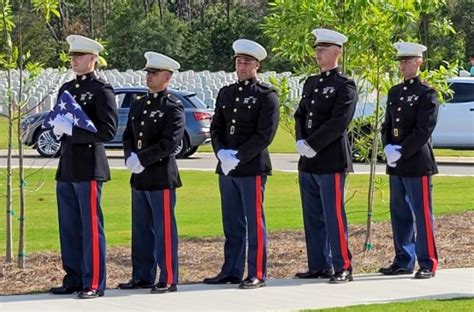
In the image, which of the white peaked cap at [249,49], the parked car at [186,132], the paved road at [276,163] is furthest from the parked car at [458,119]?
the white peaked cap at [249,49]

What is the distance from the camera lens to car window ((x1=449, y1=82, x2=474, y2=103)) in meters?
25.4

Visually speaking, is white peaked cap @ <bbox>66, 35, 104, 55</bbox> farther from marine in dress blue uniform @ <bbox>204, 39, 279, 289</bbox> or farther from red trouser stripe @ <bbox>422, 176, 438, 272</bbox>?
red trouser stripe @ <bbox>422, 176, 438, 272</bbox>

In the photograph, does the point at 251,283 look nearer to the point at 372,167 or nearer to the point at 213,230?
the point at 372,167

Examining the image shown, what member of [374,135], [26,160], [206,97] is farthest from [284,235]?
[206,97]

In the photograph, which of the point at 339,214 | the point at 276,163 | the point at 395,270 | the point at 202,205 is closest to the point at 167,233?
the point at 339,214

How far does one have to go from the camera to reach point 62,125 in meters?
9.09

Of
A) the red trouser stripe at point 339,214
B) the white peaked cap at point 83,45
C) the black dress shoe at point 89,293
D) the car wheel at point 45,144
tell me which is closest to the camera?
the black dress shoe at point 89,293

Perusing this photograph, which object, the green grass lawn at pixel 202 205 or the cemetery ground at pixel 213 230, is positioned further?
the green grass lawn at pixel 202 205

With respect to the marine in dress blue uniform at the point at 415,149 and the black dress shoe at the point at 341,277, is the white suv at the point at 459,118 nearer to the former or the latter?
the marine in dress blue uniform at the point at 415,149

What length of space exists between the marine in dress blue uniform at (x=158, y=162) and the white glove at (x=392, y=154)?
2035 millimetres

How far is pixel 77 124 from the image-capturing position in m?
9.09

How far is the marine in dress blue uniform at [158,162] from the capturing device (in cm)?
936

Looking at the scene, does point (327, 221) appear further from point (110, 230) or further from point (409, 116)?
point (110, 230)

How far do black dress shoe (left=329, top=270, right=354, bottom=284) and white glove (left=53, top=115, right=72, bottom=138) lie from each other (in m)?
2.69
